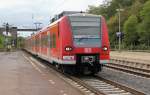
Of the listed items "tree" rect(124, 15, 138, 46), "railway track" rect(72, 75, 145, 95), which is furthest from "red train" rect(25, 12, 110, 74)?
"tree" rect(124, 15, 138, 46)

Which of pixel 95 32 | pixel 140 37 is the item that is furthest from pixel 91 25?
pixel 140 37

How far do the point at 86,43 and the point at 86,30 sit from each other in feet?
2.34

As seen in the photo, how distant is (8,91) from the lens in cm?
1639

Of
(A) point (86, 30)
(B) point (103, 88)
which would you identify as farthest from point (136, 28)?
(B) point (103, 88)

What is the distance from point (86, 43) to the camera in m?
22.4

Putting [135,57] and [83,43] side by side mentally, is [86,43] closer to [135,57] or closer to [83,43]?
[83,43]

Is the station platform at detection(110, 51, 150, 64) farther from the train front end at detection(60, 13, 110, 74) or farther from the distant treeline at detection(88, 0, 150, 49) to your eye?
the distant treeline at detection(88, 0, 150, 49)

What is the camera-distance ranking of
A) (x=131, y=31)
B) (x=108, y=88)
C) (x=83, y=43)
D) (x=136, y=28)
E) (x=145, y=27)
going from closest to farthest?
1. (x=108, y=88)
2. (x=83, y=43)
3. (x=145, y=27)
4. (x=136, y=28)
5. (x=131, y=31)

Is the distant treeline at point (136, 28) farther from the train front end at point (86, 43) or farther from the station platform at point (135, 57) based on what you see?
the train front end at point (86, 43)

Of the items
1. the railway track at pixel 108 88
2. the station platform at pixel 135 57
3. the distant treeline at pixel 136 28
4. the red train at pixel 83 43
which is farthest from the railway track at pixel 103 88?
the distant treeline at pixel 136 28

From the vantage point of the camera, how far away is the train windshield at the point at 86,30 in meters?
22.4

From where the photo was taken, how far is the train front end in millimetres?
22172

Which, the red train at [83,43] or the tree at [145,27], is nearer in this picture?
the red train at [83,43]

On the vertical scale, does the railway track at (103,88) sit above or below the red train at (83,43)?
below
